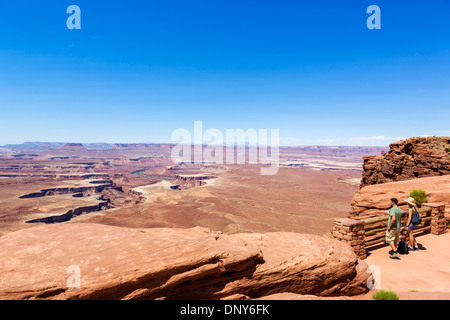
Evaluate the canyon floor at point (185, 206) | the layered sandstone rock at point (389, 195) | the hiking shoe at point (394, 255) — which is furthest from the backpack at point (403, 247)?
the canyon floor at point (185, 206)

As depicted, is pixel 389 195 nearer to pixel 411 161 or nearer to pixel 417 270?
pixel 417 270

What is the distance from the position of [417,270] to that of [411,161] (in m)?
15.4

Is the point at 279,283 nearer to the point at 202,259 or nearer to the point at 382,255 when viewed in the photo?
the point at 202,259

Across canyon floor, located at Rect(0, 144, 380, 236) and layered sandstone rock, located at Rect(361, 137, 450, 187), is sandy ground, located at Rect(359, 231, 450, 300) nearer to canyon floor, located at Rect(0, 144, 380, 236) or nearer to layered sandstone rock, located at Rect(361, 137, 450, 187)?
layered sandstone rock, located at Rect(361, 137, 450, 187)

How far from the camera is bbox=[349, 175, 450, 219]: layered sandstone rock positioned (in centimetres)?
1177

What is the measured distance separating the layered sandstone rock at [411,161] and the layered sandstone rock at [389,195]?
4187 mm

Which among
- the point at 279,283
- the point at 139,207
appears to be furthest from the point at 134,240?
the point at 139,207

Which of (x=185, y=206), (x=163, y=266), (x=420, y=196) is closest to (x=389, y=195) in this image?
(x=420, y=196)

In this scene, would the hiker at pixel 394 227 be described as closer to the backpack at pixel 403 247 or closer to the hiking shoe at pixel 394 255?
the hiking shoe at pixel 394 255

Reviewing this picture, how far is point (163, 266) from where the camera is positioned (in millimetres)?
4203

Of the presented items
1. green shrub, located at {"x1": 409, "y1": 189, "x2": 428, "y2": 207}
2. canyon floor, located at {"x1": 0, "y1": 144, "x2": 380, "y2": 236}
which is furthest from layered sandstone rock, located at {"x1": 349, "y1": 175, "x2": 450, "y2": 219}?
canyon floor, located at {"x1": 0, "y1": 144, "x2": 380, "y2": 236}
